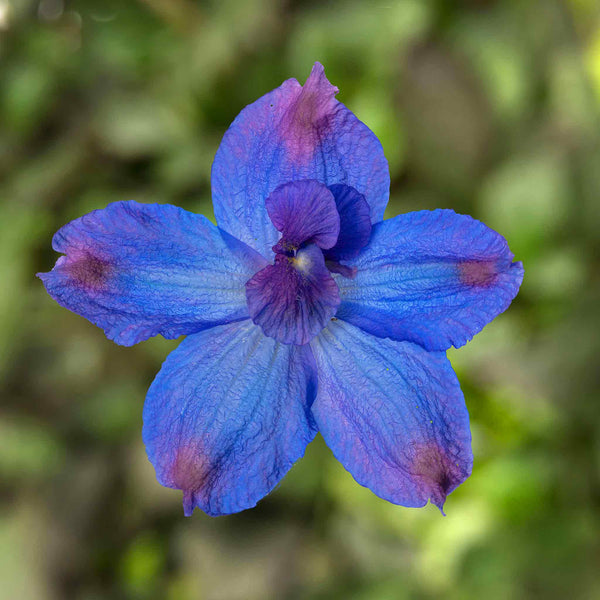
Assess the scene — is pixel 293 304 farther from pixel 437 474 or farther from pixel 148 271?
pixel 437 474

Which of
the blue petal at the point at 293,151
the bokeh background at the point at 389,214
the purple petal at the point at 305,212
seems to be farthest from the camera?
the bokeh background at the point at 389,214

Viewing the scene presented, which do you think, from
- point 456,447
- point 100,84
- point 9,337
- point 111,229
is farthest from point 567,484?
point 100,84

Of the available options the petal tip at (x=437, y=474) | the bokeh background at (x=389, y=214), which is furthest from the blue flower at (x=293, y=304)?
the bokeh background at (x=389, y=214)

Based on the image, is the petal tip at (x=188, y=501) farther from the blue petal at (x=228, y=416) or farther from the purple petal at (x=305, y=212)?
the purple petal at (x=305, y=212)

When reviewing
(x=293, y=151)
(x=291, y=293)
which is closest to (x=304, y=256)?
(x=291, y=293)

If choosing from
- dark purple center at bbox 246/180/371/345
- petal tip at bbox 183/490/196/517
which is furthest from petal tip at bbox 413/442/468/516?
petal tip at bbox 183/490/196/517

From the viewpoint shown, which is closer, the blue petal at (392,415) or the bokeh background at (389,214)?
the blue petal at (392,415)

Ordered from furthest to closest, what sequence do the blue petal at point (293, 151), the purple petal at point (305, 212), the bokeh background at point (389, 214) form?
the bokeh background at point (389, 214), the blue petal at point (293, 151), the purple petal at point (305, 212)
